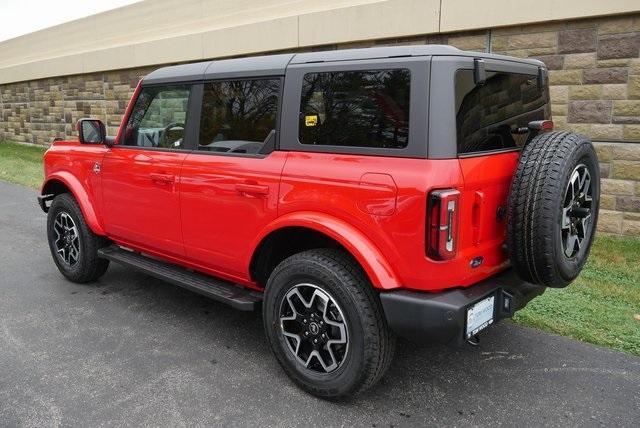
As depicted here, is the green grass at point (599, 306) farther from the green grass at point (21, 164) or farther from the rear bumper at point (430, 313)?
the green grass at point (21, 164)

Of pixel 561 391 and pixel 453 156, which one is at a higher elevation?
pixel 453 156

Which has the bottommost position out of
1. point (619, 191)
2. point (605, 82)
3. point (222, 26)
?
point (619, 191)

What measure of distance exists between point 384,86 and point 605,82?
408 centimetres

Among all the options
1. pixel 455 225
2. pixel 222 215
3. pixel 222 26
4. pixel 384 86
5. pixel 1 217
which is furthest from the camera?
pixel 222 26

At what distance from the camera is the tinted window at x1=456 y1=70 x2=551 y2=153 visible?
2.64 metres

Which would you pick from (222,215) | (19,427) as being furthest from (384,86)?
(19,427)

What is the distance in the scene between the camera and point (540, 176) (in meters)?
2.64

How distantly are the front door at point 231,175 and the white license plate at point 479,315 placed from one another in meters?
1.21

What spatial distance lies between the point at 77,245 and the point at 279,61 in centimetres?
271

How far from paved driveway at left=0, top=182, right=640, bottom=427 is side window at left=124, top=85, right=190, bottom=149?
4.38 ft

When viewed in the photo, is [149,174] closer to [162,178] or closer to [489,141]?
[162,178]

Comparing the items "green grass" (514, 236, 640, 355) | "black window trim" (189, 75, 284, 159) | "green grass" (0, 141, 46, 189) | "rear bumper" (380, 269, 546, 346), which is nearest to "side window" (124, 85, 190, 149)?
"black window trim" (189, 75, 284, 159)

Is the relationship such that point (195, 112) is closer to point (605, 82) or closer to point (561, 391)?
point (561, 391)

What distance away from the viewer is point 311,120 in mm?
3004
